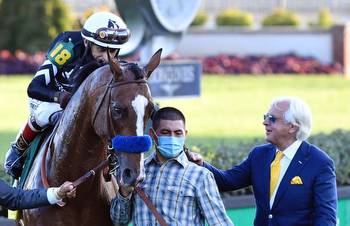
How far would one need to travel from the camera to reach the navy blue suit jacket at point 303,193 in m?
4.78

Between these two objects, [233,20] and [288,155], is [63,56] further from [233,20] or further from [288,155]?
[233,20]

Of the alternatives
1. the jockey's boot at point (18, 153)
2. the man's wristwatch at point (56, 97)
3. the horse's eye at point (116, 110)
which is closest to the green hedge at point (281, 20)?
the jockey's boot at point (18, 153)

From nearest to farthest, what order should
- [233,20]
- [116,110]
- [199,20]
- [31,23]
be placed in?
[116,110] < [31,23] < [233,20] < [199,20]

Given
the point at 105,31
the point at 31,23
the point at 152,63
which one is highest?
the point at 31,23

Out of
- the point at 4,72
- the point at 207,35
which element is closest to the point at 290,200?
the point at 4,72

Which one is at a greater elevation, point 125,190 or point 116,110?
point 116,110

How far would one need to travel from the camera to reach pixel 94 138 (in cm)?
481

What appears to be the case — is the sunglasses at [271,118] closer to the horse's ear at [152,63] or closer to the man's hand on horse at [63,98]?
the horse's ear at [152,63]

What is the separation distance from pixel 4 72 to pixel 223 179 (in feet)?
79.6

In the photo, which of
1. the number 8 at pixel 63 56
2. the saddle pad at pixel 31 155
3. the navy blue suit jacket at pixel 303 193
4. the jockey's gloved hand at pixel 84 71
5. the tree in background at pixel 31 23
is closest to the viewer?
the navy blue suit jacket at pixel 303 193

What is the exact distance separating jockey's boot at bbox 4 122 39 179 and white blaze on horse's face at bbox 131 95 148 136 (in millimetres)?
1521

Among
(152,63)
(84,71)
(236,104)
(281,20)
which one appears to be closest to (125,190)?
(152,63)

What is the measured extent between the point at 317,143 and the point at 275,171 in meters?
4.18

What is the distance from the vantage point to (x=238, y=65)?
29.7 meters
